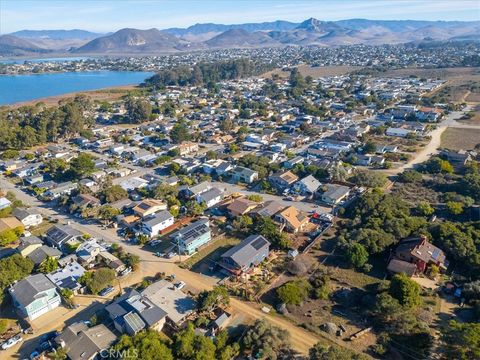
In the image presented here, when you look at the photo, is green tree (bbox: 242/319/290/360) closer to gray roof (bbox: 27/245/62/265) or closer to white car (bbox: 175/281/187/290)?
white car (bbox: 175/281/187/290)

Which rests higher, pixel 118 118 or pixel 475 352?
pixel 118 118

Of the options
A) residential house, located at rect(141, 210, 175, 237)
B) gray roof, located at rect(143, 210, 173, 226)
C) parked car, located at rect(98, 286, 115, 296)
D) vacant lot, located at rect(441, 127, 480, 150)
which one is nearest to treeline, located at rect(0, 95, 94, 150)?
gray roof, located at rect(143, 210, 173, 226)

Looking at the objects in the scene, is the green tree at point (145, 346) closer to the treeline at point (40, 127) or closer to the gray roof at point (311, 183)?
the gray roof at point (311, 183)

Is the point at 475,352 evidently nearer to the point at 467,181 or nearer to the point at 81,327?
the point at 81,327

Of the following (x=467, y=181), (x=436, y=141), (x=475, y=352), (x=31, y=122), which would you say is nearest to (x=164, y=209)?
(x=475, y=352)

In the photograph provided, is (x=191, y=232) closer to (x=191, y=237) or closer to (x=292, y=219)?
(x=191, y=237)

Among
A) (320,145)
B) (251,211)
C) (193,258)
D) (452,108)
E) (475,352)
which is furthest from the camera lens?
(452,108)
